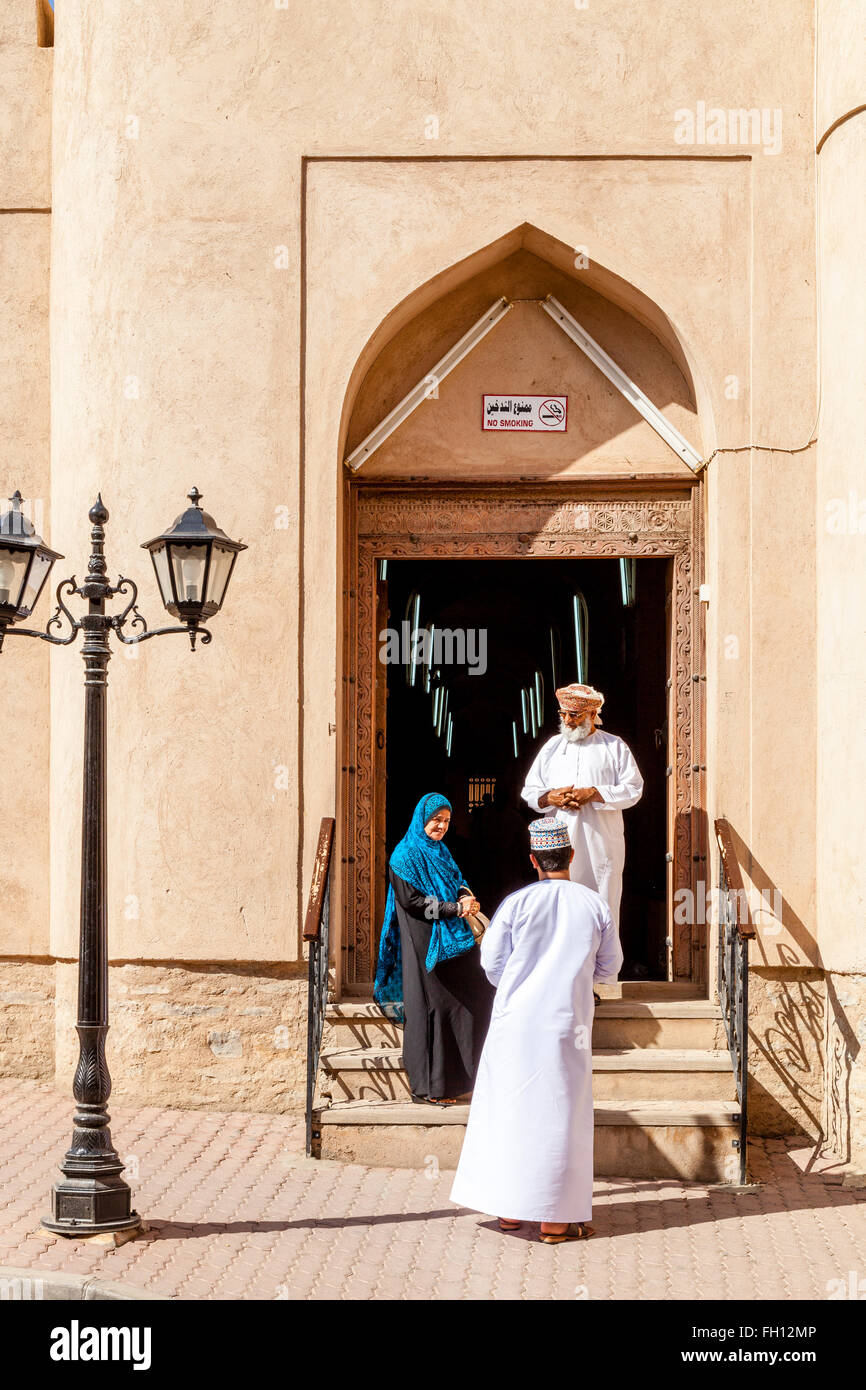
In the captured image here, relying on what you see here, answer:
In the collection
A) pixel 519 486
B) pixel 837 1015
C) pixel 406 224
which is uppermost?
pixel 406 224

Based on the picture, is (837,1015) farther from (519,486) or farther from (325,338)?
(325,338)

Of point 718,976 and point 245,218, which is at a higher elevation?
point 245,218

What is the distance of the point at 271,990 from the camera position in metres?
9.58

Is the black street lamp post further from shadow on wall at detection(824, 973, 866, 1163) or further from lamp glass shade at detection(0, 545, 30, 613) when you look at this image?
shadow on wall at detection(824, 973, 866, 1163)

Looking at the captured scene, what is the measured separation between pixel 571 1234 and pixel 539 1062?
769 millimetres

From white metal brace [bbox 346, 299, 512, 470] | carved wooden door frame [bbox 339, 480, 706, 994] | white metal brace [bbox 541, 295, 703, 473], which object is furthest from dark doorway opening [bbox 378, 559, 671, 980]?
white metal brace [bbox 346, 299, 512, 470]

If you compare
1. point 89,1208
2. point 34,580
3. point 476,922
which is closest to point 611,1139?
point 476,922

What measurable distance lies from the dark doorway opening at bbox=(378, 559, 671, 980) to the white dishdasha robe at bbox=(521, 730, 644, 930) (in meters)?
2.60

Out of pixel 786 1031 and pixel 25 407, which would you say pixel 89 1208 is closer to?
pixel 786 1031

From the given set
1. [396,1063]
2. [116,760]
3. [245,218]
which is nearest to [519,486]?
[245,218]

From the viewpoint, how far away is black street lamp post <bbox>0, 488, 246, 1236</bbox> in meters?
7.03

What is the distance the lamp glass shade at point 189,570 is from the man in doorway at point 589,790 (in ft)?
9.24

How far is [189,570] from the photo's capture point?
7.16 m

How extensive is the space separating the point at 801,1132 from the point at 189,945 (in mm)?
3691
